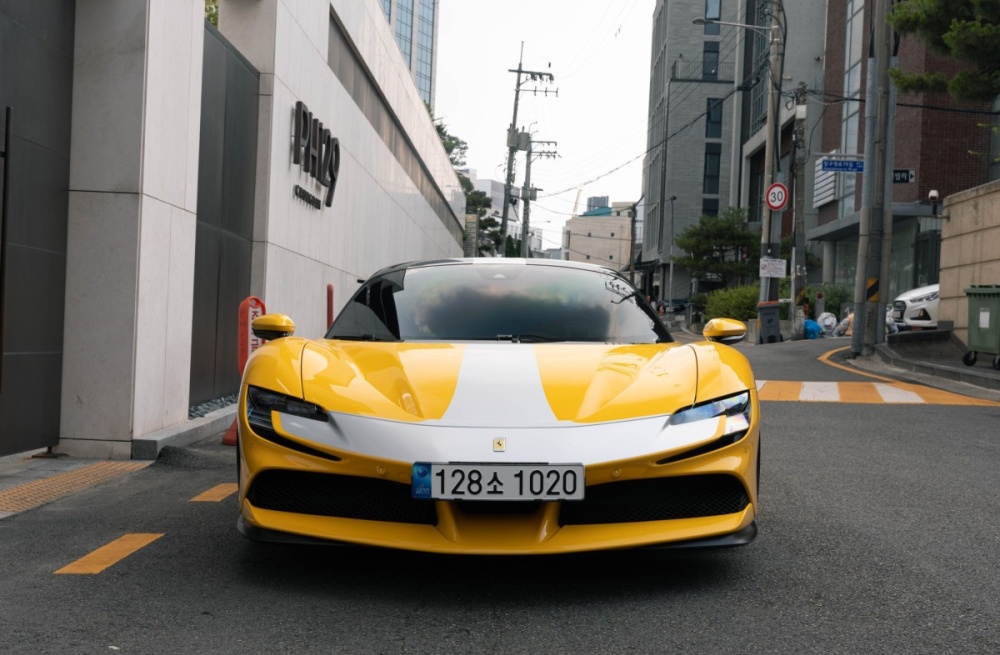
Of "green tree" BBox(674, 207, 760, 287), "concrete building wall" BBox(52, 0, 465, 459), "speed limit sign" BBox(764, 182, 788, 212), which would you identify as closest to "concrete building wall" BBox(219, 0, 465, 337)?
"concrete building wall" BBox(52, 0, 465, 459)

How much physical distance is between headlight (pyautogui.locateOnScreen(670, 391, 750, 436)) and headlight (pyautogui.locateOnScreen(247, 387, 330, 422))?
3.85 ft

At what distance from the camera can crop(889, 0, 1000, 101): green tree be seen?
1210cm

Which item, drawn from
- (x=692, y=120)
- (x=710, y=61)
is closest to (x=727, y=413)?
(x=692, y=120)

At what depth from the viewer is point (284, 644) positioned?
2.74 meters

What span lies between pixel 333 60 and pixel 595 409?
44.6 ft

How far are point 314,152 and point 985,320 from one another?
9508mm

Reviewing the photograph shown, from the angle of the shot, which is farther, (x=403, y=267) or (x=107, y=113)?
(x=107, y=113)

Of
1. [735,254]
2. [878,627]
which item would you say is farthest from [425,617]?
[735,254]

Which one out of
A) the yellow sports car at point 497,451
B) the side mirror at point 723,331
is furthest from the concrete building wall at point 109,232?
the side mirror at point 723,331

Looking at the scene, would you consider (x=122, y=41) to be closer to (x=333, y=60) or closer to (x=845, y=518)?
(x=845, y=518)

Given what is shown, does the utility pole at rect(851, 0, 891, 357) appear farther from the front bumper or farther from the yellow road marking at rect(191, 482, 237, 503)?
the front bumper

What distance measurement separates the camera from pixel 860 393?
11219 mm

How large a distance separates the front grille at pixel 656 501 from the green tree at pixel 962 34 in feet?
35.5

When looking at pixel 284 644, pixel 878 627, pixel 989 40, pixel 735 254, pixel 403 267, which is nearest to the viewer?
pixel 284 644
